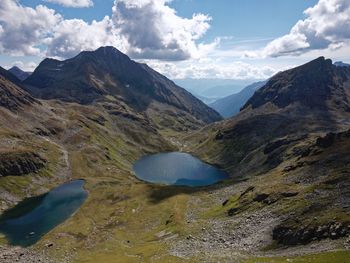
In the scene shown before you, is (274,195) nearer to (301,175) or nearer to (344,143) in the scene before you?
(301,175)

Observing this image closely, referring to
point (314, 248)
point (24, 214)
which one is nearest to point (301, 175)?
point (314, 248)

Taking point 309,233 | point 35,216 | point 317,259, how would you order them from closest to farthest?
point 317,259 → point 309,233 → point 35,216

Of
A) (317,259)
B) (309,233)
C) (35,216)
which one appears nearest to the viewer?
(317,259)

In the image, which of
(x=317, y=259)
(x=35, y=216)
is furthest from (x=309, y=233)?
(x=35, y=216)

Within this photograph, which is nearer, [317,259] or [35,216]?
[317,259]

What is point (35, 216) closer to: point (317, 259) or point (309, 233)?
point (309, 233)

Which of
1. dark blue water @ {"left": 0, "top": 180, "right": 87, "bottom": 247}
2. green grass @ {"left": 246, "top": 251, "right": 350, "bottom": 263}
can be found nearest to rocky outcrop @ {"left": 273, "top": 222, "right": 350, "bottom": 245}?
green grass @ {"left": 246, "top": 251, "right": 350, "bottom": 263}

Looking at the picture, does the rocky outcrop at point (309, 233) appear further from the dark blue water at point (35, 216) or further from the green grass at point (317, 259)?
the dark blue water at point (35, 216)

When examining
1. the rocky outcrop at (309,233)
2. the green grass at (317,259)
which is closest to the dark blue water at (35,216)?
the rocky outcrop at (309,233)

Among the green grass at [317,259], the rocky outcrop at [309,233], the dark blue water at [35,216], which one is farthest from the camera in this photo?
the dark blue water at [35,216]

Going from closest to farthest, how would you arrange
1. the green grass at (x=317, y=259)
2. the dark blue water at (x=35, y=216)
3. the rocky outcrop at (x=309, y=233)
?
1. the green grass at (x=317, y=259)
2. the rocky outcrop at (x=309, y=233)
3. the dark blue water at (x=35, y=216)
